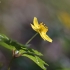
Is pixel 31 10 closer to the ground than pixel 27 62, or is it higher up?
higher up

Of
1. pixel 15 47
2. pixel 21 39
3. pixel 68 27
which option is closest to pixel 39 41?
pixel 21 39

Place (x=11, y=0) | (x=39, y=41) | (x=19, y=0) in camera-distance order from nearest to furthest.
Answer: (x=39, y=41), (x=11, y=0), (x=19, y=0)

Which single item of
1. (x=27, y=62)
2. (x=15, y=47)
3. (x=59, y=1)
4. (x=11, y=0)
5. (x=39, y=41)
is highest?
(x=59, y=1)

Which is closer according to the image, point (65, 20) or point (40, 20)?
point (65, 20)

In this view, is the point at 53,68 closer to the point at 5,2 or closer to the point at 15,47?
the point at 15,47

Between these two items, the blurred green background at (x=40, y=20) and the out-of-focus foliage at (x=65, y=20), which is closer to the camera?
the blurred green background at (x=40, y=20)

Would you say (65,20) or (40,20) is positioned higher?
(40,20)

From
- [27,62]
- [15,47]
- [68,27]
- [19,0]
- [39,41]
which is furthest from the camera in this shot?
[19,0]

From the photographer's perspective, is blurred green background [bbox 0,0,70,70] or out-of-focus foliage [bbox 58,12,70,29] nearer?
blurred green background [bbox 0,0,70,70]
